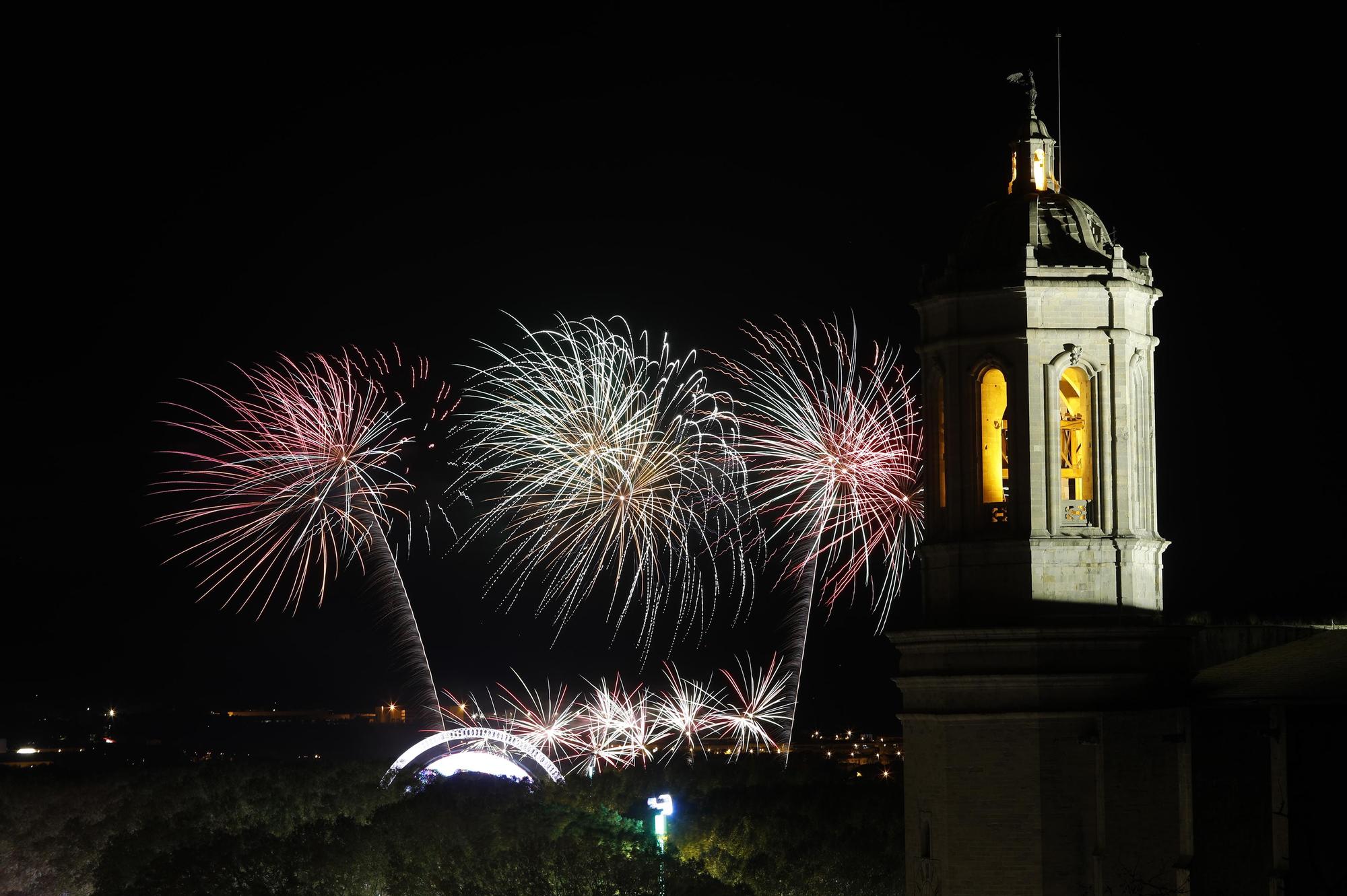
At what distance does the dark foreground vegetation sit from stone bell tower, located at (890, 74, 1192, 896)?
1765 cm

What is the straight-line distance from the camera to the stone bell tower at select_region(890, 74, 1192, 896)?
4100 centimetres

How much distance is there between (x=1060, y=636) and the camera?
4134 centimetres

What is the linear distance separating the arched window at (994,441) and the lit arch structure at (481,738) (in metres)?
47.5

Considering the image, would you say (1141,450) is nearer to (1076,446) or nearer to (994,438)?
(1076,446)

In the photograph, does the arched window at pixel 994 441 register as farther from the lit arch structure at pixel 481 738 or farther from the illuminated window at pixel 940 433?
the lit arch structure at pixel 481 738

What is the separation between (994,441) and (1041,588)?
3009 mm

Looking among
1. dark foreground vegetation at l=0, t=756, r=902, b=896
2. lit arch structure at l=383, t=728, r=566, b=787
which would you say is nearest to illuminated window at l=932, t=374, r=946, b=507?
dark foreground vegetation at l=0, t=756, r=902, b=896

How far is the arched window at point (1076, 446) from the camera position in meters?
42.6

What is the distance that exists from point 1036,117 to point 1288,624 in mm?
11115

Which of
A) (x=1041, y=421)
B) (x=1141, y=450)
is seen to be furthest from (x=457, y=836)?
(x=1141, y=450)

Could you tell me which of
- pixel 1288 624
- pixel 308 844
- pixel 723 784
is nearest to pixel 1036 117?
pixel 1288 624

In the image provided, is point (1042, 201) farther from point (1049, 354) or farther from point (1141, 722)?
point (1141, 722)

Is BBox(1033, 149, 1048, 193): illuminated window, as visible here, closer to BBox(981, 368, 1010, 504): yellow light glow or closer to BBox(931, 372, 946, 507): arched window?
BBox(981, 368, 1010, 504): yellow light glow

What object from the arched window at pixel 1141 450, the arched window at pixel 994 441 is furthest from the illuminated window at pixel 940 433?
the arched window at pixel 1141 450
